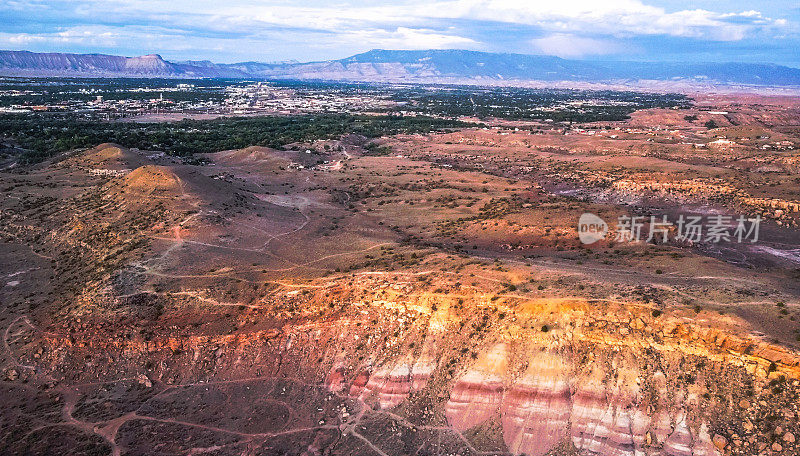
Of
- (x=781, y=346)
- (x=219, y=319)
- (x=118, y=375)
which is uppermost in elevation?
(x=781, y=346)

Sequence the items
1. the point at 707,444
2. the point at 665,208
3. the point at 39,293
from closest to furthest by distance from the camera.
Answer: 1. the point at 707,444
2. the point at 39,293
3. the point at 665,208

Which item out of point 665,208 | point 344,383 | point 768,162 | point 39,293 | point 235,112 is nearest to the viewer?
point 344,383

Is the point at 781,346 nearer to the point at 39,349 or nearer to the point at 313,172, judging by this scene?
the point at 39,349

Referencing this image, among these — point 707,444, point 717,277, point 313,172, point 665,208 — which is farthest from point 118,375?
point 665,208

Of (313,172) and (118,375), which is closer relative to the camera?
(118,375)

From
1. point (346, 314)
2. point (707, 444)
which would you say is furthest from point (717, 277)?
point (346, 314)

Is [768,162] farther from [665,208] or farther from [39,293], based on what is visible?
[39,293]

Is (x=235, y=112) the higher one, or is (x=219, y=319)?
(x=235, y=112)
